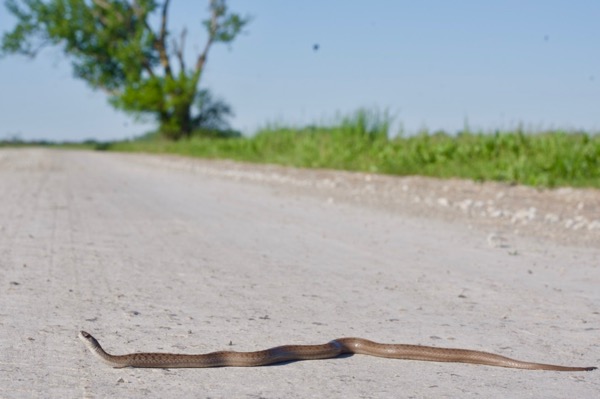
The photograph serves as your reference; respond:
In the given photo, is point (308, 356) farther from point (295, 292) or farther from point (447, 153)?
point (447, 153)

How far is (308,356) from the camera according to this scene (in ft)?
13.8

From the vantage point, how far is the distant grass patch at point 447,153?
15141mm

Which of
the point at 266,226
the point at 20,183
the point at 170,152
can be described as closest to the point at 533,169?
the point at 266,226

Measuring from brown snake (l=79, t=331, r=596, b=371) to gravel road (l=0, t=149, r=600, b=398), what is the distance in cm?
5

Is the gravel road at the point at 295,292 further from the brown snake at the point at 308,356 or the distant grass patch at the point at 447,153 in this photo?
the distant grass patch at the point at 447,153

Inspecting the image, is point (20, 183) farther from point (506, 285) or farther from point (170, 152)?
point (170, 152)

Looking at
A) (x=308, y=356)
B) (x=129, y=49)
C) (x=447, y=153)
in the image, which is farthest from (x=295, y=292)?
(x=129, y=49)

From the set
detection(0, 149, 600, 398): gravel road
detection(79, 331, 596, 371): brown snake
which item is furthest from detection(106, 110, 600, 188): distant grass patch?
detection(79, 331, 596, 371): brown snake

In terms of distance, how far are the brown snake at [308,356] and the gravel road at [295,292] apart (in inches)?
1.8

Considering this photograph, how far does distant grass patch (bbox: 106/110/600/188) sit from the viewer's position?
15141 mm

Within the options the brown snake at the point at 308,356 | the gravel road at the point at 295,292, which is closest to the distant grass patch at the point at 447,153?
the gravel road at the point at 295,292

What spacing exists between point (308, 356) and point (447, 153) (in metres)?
14.6

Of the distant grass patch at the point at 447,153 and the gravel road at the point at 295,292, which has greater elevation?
the distant grass patch at the point at 447,153

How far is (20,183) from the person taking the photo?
15078 millimetres
